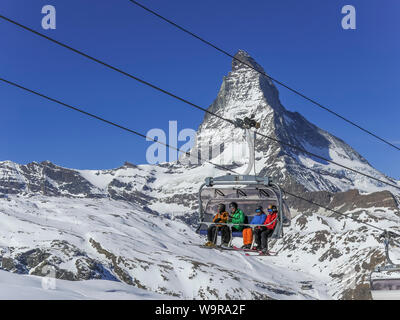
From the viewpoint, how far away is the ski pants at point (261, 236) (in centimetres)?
2520

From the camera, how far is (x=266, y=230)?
25406 mm

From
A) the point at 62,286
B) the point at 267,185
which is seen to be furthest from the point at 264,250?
the point at 62,286

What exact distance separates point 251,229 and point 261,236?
0.65 metres

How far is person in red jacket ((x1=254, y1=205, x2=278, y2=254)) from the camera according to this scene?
25.2 meters

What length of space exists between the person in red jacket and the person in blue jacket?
0.28m

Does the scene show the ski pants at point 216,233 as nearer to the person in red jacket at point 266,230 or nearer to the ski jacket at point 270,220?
the person in red jacket at point 266,230

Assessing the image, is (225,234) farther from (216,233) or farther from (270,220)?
(270,220)

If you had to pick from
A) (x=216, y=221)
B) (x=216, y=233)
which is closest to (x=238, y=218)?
(x=216, y=221)

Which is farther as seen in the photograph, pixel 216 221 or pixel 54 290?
pixel 54 290

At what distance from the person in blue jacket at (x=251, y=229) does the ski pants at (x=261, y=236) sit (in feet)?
0.88

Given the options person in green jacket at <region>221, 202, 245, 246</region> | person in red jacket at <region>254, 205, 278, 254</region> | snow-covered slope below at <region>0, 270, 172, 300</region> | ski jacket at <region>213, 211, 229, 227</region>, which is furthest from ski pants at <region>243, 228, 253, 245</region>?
snow-covered slope below at <region>0, 270, 172, 300</region>

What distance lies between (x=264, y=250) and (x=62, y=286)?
965 inches
